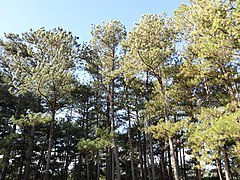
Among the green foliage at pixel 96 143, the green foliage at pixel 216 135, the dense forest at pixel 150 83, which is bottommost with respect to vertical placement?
the green foliage at pixel 216 135

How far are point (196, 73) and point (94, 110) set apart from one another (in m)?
10.5

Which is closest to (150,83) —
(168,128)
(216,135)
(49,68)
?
(168,128)

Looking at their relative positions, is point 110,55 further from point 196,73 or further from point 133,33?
point 196,73

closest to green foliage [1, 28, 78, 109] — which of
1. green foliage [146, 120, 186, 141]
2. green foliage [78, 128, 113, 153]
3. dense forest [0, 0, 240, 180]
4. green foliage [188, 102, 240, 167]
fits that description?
dense forest [0, 0, 240, 180]

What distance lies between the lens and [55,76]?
11180 millimetres

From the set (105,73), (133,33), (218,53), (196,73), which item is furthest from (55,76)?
(218,53)

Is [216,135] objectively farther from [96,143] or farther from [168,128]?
[96,143]

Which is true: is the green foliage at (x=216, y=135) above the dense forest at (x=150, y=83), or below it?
below

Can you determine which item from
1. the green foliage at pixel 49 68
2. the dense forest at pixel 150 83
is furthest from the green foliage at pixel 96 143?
the green foliage at pixel 49 68

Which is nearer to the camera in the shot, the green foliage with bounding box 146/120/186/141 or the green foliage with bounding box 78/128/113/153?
the green foliage with bounding box 146/120/186/141

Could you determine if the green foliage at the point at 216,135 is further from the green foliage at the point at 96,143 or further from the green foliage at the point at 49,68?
the green foliage at the point at 49,68

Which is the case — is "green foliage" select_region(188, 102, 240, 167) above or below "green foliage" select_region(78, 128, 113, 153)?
below

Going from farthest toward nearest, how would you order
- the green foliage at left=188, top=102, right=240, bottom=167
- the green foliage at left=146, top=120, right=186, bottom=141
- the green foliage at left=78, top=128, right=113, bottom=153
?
the green foliage at left=78, top=128, right=113, bottom=153 < the green foliage at left=146, top=120, right=186, bottom=141 < the green foliage at left=188, top=102, right=240, bottom=167

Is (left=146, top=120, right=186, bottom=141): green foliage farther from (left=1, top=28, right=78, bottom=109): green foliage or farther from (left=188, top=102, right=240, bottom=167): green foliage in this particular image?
(left=1, top=28, right=78, bottom=109): green foliage
